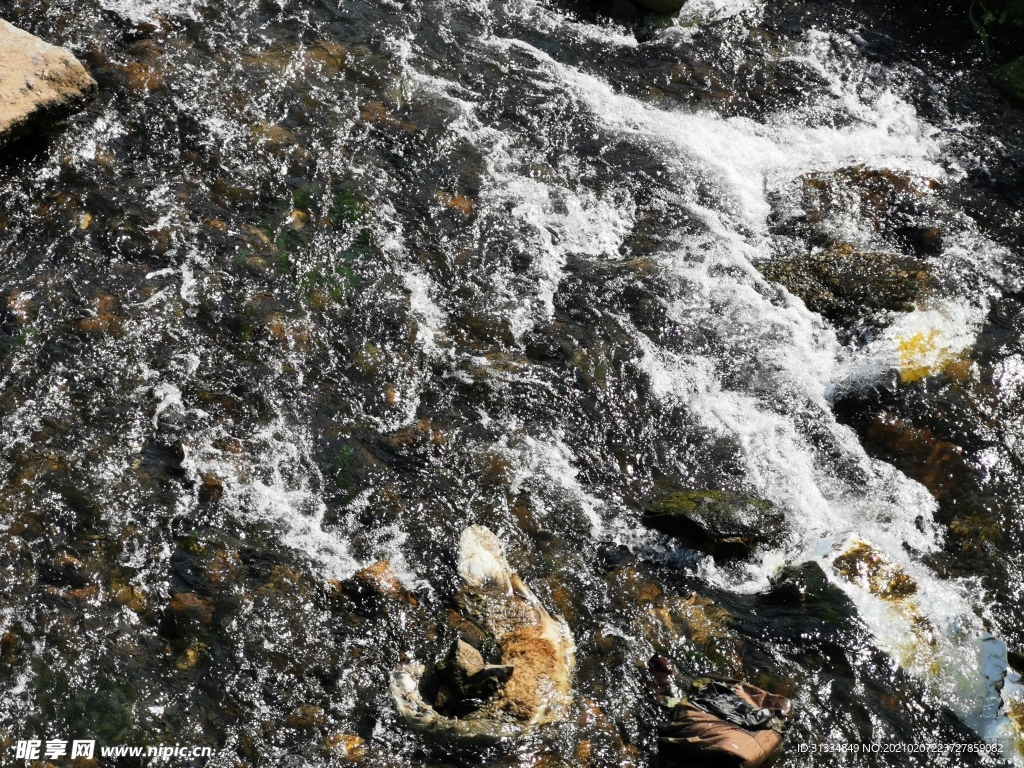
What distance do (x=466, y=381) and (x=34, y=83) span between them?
14.0 feet

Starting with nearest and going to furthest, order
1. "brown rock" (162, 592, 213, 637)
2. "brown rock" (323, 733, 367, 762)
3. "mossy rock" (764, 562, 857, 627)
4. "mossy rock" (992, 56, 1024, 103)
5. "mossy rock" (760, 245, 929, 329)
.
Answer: "brown rock" (323, 733, 367, 762) < "brown rock" (162, 592, 213, 637) < "mossy rock" (764, 562, 857, 627) < "mossy rock" (760, 245, 929, 329) < "mossy rock" (992, 56, 1024, 103)

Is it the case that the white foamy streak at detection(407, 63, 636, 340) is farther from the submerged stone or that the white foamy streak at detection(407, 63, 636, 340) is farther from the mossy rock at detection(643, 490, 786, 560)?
the submerged stone

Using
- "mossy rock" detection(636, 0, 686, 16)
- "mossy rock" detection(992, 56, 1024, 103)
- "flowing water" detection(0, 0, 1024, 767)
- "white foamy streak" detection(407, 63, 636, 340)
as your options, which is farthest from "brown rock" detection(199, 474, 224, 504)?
"mossy rock" detection(992, 56, 1024, 103)

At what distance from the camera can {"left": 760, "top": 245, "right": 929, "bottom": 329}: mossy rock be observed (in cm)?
674

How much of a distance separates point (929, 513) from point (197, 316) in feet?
16.9

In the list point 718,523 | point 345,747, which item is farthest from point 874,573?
point 345,747

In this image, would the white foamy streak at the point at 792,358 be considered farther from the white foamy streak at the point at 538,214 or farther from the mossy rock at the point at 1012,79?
the mossy rock at the point at 1012,79

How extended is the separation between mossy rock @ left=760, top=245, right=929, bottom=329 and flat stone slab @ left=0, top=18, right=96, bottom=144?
19.2 feet

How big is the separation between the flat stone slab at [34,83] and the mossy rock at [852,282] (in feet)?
19.2

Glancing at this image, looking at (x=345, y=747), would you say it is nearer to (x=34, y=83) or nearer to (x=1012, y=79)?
(x=34, y=83)

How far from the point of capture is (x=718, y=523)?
5.29 meters

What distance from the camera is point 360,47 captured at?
8109 mm

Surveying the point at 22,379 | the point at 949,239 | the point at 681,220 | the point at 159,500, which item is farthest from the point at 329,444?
the point at 949,239

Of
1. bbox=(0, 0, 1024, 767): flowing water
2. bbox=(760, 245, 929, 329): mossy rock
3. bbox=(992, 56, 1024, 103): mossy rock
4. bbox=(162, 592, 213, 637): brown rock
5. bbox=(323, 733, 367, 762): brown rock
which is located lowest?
bbox=(162, 592, 213, 637): brown rock
